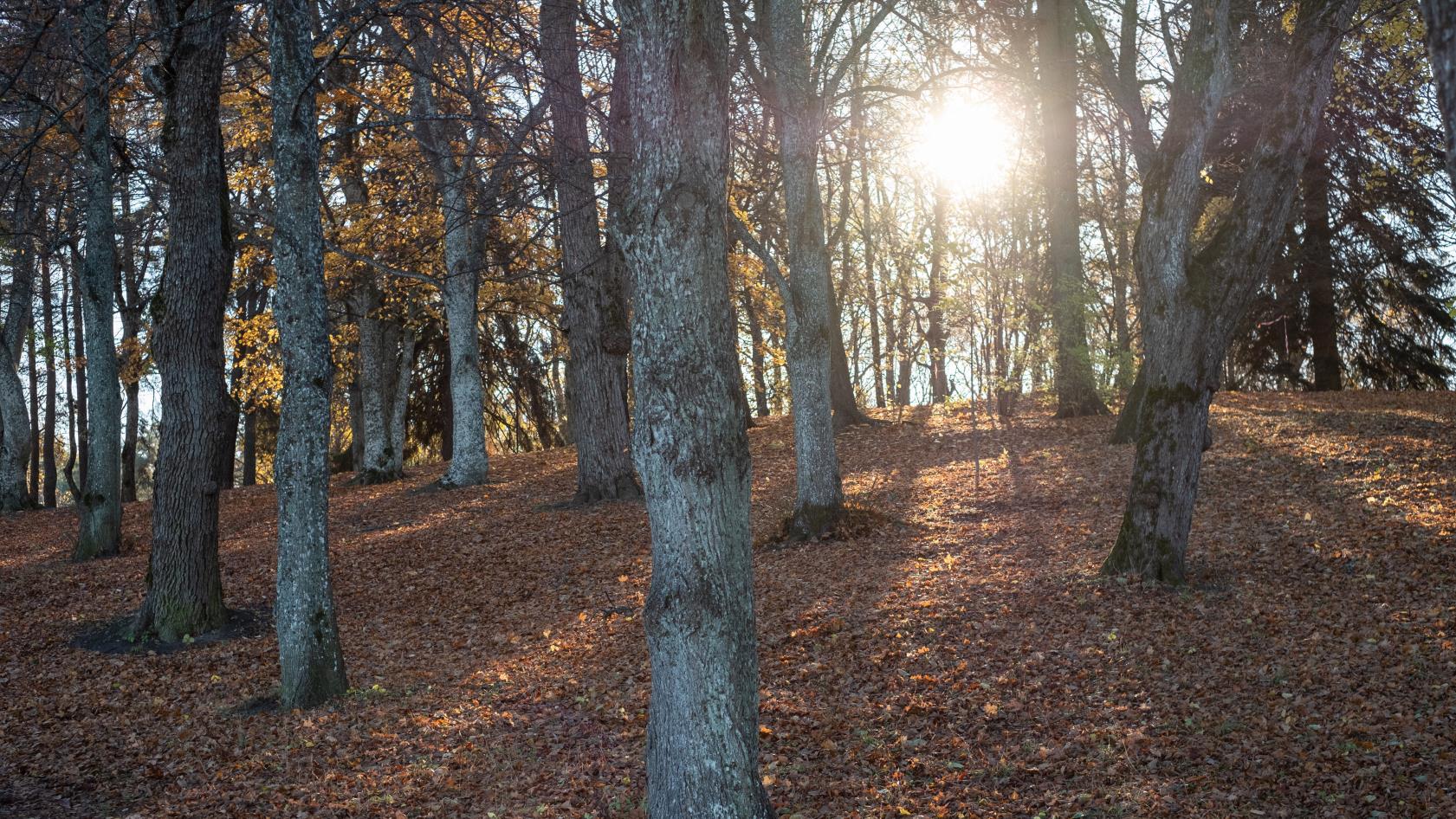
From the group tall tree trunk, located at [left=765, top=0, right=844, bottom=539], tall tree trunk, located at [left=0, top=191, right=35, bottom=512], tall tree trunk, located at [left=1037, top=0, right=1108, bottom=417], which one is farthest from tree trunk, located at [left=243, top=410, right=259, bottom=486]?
tall tree trunk, located at [left=1037, top=0, right=1108, bottom=417]

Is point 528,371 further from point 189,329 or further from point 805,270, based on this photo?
point 189,329

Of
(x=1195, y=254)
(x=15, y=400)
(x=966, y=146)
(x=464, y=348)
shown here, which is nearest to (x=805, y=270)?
(x=1195, y=254)

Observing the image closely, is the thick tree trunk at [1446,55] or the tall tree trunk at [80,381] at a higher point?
the tall tree trunk at [80,381]

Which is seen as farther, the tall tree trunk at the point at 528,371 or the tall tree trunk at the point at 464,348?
the tall tree trunk at the point at 528,371

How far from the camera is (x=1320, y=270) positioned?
1766 centimetres

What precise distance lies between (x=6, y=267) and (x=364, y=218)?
1042 cm

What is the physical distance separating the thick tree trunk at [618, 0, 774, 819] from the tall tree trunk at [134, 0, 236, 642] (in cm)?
604

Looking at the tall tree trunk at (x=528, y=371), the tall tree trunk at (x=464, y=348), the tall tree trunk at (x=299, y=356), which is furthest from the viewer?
the tall tree trunk at (x=528, y=371)

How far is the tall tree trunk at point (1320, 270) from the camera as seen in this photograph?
57.0ft

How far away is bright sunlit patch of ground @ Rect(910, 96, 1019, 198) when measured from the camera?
1485 cm

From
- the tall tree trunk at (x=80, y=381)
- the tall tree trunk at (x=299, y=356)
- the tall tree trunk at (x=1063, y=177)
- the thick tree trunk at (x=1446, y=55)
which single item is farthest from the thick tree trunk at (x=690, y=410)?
the tall tree trunk at (x=80, y=381)

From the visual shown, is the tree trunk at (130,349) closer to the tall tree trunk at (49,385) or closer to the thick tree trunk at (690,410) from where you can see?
the tall tree trunk at (49,385)

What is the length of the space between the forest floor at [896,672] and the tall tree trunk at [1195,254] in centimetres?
71

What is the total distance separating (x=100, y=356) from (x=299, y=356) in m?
7.34
